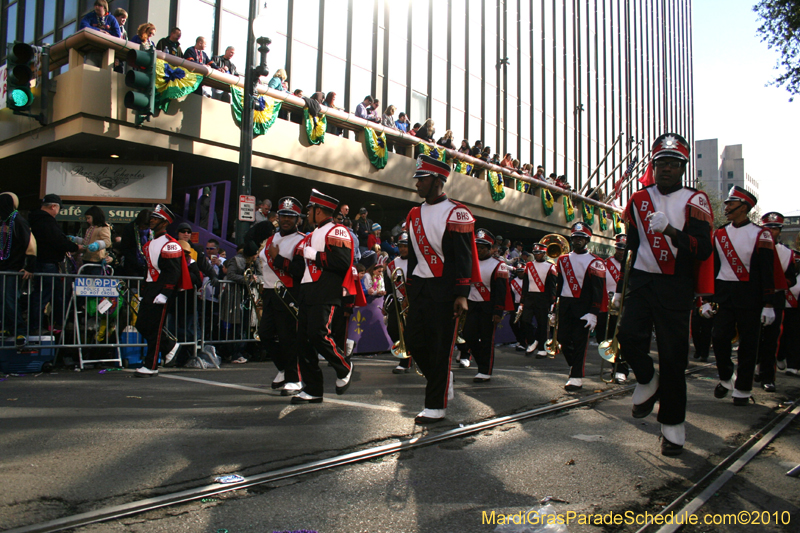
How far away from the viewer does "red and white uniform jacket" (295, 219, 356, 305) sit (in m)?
6.12

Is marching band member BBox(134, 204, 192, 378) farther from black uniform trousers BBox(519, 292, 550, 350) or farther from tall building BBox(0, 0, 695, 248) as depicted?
black uniform trousers BBox(519, 292, 550, 350)

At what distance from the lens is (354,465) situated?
152 inches

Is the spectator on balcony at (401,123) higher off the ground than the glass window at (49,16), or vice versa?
the glass window at (49,16)

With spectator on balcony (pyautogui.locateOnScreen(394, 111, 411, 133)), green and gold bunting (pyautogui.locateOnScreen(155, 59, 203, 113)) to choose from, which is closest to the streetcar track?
green and gold bunting (pyautogui.locateOnScreen(155, 59, 203, 113))

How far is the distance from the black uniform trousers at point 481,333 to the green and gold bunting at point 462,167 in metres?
13.7

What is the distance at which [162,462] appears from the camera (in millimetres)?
3863

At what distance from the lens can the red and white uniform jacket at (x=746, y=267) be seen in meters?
6.70

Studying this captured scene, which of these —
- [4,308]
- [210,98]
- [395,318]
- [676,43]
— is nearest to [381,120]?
[210,98]

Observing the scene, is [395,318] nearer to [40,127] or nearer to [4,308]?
[4,308]

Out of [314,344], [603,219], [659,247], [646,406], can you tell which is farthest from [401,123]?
[603,219]

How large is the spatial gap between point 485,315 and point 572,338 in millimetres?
1309

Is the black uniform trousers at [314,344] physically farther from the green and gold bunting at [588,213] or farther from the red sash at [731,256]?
the green and gold bunting at [588,213]

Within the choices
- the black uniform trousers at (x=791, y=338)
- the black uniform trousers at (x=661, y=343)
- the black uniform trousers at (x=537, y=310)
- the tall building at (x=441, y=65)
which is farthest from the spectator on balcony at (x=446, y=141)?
the black uniform trousers at (x=661, y=343)

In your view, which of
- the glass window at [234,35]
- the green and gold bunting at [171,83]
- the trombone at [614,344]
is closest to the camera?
the trombone at [614,344]
